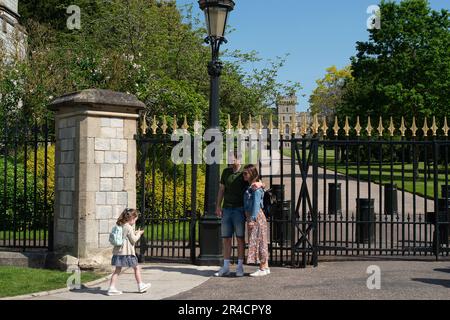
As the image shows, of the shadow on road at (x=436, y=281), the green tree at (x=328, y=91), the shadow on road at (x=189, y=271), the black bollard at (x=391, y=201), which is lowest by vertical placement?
the shadow on road at (x=189, y=271)

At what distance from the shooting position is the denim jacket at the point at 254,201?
794 centimetres

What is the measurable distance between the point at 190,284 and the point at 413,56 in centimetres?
2688

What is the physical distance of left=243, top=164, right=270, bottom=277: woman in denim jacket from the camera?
794cm

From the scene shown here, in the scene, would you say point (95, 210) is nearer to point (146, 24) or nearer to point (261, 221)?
point (261, 221)

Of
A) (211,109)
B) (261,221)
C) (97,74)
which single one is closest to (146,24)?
(97,74)

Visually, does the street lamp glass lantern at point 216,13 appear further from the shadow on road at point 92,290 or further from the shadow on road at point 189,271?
the shadow on road at point 92,290

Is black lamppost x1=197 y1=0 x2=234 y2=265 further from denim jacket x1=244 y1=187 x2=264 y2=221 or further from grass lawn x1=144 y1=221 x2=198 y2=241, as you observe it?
denim jacket x1=244 y1=187 x2=264 y2=221

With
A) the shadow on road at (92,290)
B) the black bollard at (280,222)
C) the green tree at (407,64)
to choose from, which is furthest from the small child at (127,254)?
the green tree at (407,64)

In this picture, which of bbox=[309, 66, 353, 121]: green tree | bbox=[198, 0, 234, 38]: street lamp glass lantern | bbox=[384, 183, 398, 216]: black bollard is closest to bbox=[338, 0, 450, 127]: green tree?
bbox=[384, 183, 398, 216]: black bollard

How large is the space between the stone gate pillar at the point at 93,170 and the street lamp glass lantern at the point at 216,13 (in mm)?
1728

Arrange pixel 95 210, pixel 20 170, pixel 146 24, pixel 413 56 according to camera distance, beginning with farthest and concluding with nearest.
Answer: pixel 413 56, pixel 146 24, pixel 20 170, pixel 95 210

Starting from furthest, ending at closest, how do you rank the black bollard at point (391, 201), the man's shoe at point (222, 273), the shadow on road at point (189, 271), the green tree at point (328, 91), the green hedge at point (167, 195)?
the green tree at point (328, 91) → the green hedge at point (167, 195) → the black bollard at point (391, 201) → the shadow on road at point (189, 271) → the man's shoe at point (222, 273)

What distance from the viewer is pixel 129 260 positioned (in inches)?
273

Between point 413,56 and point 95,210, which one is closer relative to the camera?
point 95,210
